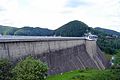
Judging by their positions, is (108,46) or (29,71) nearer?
(29,71)

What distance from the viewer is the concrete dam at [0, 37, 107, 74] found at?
47406mm

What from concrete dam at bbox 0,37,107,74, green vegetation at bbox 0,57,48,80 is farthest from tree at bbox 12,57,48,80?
concrete dam at bbox 0,37,107,74

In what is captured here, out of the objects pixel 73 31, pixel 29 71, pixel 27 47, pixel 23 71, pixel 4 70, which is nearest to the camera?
pixel 4 70

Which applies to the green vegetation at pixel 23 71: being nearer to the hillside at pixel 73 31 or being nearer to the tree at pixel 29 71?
the tree at pixel 29 71

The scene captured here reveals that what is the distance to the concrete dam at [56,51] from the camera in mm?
47406

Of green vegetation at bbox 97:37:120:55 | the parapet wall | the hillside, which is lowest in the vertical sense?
green vegetation at bbox 97:37:120:55

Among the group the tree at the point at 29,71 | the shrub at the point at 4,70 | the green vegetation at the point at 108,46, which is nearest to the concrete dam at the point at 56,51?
the shrub at the point at 4,70

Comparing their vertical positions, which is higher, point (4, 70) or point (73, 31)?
point (73, 31)

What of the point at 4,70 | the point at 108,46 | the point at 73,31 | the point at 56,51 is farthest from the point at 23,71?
the point at 73,31

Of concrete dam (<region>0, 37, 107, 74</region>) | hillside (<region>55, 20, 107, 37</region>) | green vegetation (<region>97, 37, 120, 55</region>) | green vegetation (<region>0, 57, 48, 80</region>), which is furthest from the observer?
hillside (<region>55, 20, 107, 37</region>)

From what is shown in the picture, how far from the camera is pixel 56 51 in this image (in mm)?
68688

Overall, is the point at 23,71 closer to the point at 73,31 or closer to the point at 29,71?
the point at 29,71

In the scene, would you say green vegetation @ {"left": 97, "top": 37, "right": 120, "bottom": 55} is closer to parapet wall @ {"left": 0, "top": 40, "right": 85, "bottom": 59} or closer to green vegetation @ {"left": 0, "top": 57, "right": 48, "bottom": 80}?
parapet wall @ {"left": 0, "top": 40, "right": 85, "bottom": 59}

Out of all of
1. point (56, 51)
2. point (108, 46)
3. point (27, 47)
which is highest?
point (27, 47)
